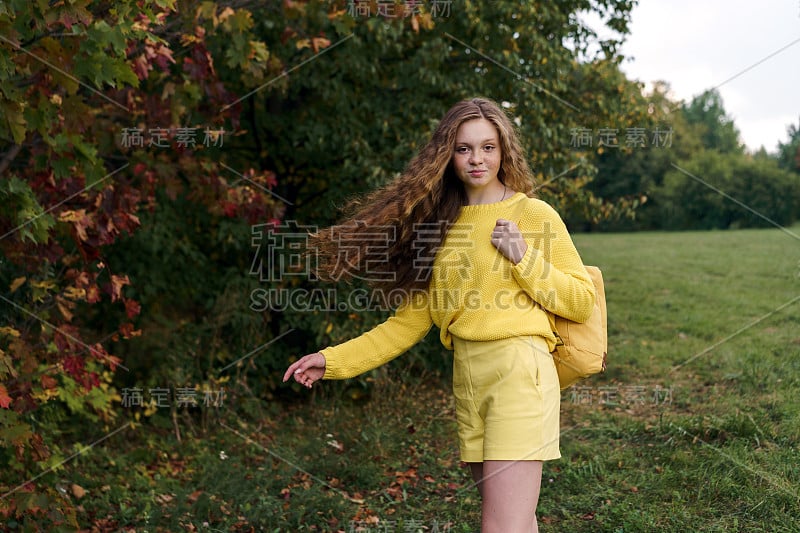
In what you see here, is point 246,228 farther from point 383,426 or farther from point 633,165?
point 633,165

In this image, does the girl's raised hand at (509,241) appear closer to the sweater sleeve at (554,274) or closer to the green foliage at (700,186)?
the sweater sleeve at (554,274)

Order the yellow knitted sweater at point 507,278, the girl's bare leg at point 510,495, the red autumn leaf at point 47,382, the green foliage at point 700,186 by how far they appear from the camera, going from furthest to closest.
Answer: the green foliage at point 700,186 → the red autumn leaf at point 47,382 → the yellow knitted sweater at point 507,278 → the girl's bare leg at point 510,495

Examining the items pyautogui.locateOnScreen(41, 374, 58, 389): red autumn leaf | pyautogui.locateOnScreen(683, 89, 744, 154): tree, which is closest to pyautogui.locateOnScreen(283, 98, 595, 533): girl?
pyautogui.locateOnScreen(41, 374, 58, 389): red autumn leaf

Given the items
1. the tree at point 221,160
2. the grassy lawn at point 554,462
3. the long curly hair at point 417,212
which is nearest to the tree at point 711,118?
the grassy lawn at point 554,462

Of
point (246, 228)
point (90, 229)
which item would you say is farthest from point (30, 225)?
point (246, 228)

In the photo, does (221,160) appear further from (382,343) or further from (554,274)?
(554,274)

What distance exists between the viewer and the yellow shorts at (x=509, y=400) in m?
2.45

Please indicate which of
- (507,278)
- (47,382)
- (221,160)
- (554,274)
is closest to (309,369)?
(507,278)

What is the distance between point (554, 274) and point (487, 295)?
0.22 m

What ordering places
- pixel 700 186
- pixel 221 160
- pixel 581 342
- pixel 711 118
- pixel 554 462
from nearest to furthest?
pixel 581 342 < pixel 554 462 < pixel 221 160 < pixel 700 186 < pixel 711 118

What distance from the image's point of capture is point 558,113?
704 centimetres

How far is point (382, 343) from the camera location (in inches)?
115

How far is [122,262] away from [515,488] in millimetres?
5051

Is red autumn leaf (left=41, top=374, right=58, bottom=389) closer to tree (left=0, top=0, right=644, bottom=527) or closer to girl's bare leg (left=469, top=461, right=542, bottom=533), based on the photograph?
tree (left=0, top=0, right=644, bottom=527)
